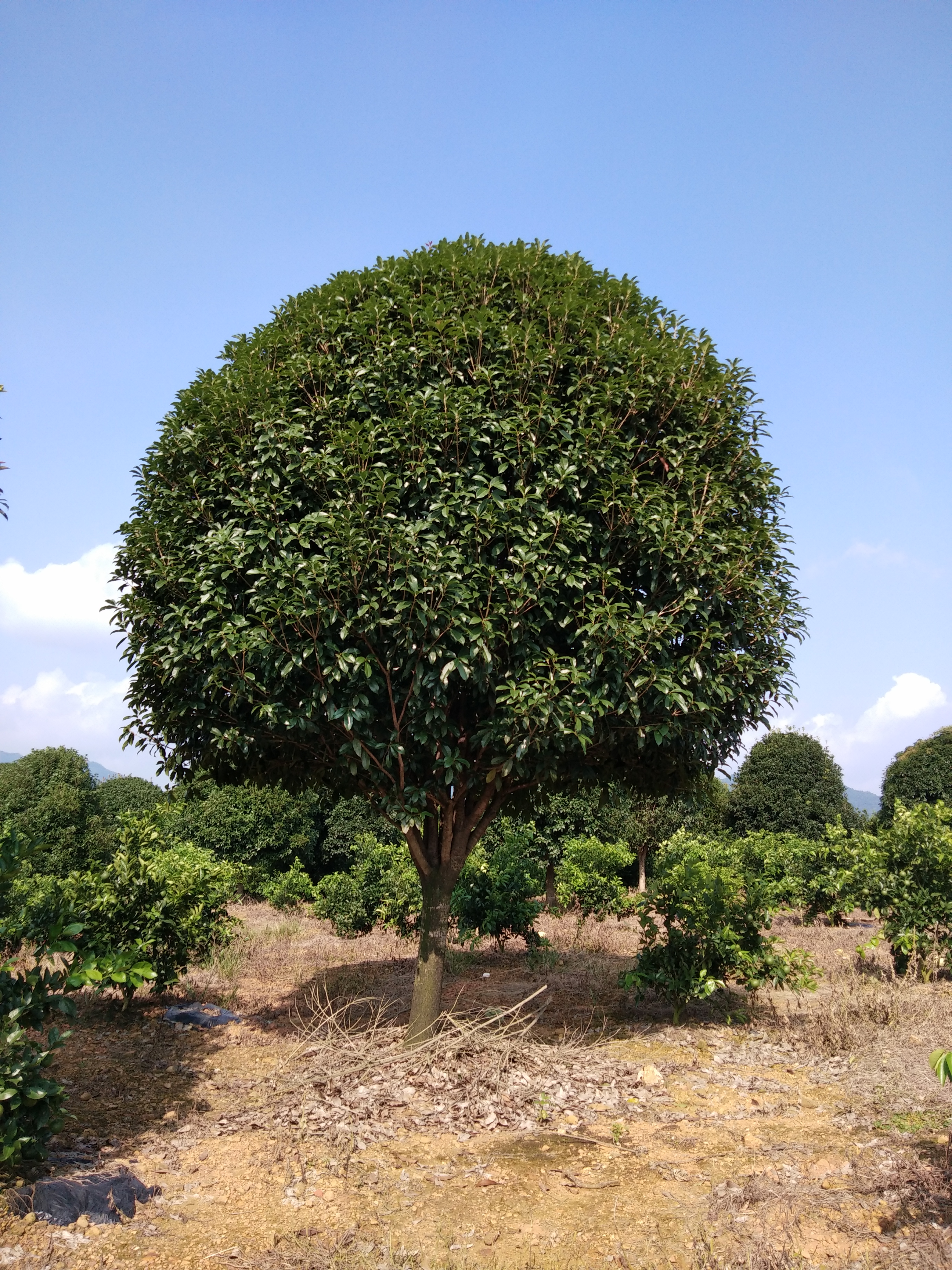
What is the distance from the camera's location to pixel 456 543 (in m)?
6.98

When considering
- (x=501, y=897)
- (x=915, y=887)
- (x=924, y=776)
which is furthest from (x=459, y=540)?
(x=924, y=776)

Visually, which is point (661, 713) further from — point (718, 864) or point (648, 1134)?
point (718, 864)

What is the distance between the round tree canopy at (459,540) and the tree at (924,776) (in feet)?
67.7

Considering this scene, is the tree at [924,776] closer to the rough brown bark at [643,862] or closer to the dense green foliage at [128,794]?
the rough brown bark at [643,862]

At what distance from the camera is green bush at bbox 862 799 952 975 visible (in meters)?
11.3

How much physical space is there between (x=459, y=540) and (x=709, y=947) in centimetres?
567

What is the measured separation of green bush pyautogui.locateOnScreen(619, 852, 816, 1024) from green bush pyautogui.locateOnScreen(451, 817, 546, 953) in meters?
3.79

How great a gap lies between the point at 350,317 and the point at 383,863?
12.5 m

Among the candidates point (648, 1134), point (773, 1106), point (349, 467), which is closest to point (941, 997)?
point (773, 1106)

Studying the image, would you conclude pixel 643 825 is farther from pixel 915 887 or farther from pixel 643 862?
pixel 915 887

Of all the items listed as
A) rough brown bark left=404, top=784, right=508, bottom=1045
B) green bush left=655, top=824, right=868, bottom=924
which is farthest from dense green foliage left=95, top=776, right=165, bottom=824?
rough brown bark left=404, top=784, right=508, bottom=1045

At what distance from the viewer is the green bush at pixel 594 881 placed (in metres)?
19.0

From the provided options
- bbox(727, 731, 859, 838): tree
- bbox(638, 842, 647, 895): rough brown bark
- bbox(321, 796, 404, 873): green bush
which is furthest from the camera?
bbox(321, 796, 404, 873): green bush

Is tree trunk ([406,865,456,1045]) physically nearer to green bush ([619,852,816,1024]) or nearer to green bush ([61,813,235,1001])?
green bush ([619,852,816,1024])
